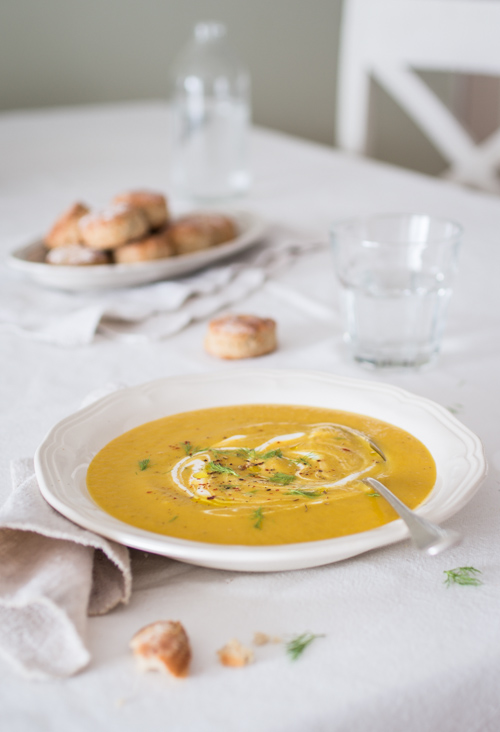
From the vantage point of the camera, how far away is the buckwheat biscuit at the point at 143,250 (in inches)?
54.6

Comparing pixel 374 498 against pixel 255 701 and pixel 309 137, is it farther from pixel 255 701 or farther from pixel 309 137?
pixel 309 137

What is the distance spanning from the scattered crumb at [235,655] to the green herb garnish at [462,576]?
0.59 feet

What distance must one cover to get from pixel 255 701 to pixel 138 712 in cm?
7

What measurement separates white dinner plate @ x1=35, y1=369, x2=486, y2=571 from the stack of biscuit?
56cm

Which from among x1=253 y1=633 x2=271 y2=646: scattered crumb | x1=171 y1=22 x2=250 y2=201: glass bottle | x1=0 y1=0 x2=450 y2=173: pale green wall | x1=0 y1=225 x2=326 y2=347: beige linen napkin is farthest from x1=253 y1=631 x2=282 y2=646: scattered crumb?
x1=0 y1=0 x2=450 y2=173: pale green wall

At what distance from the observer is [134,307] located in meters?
1.30

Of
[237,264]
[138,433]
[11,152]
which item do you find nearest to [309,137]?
[11,152]

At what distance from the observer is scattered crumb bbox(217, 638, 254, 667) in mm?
536

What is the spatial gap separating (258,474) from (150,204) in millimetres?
848

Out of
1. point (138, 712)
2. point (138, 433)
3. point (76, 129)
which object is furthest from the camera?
point (76, 129)

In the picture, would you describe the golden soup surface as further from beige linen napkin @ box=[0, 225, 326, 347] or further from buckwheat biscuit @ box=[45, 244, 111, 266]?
buckwheat biscuit @ box=[45, 244, 111, 266]

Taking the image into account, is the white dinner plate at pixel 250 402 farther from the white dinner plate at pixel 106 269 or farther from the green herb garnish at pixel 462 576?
the white dinner plate at pixel 106 269

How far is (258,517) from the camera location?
63 cm

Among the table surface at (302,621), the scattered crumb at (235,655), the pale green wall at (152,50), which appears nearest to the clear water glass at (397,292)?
the table surface at (302,621)
